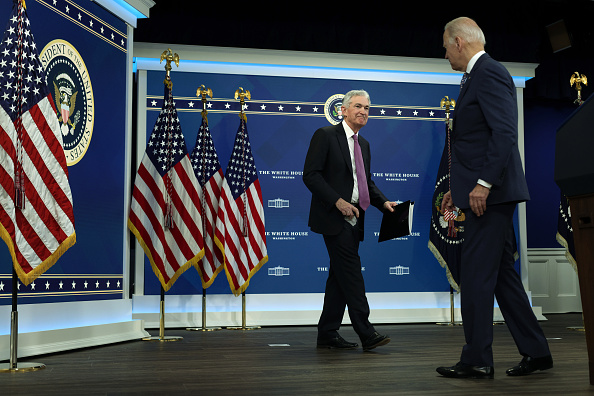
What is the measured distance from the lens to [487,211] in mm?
2879

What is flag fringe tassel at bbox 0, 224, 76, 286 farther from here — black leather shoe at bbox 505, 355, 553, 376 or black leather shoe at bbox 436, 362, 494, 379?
black leather shoe at bbox 505, 355, 553, 376

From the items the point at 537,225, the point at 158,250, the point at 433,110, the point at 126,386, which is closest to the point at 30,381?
the point at 126,386

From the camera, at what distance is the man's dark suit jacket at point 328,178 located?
414 cm

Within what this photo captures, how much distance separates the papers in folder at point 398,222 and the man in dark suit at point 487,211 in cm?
88

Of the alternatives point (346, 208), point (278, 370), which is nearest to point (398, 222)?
point (346, 208)

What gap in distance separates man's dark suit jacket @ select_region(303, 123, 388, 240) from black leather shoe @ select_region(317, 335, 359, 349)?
0.70 meters

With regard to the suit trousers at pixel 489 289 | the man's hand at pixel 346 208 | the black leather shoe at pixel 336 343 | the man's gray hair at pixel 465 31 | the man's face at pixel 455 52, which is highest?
the man's gray hair at pixel 465 31

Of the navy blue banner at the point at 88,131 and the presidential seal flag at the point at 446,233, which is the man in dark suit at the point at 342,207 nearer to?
the navy blue banner at the point at 88,131

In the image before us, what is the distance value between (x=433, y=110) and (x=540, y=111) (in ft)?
6.93

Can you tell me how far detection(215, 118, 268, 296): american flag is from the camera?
617 centimetres

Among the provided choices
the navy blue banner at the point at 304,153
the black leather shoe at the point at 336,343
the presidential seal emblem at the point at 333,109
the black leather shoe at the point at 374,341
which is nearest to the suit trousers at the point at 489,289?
the black leather shoe at the point at 374,341

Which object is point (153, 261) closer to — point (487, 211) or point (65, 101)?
point (65, 101)

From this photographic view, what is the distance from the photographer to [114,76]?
5.33 m

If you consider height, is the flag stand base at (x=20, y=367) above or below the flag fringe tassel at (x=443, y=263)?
below
